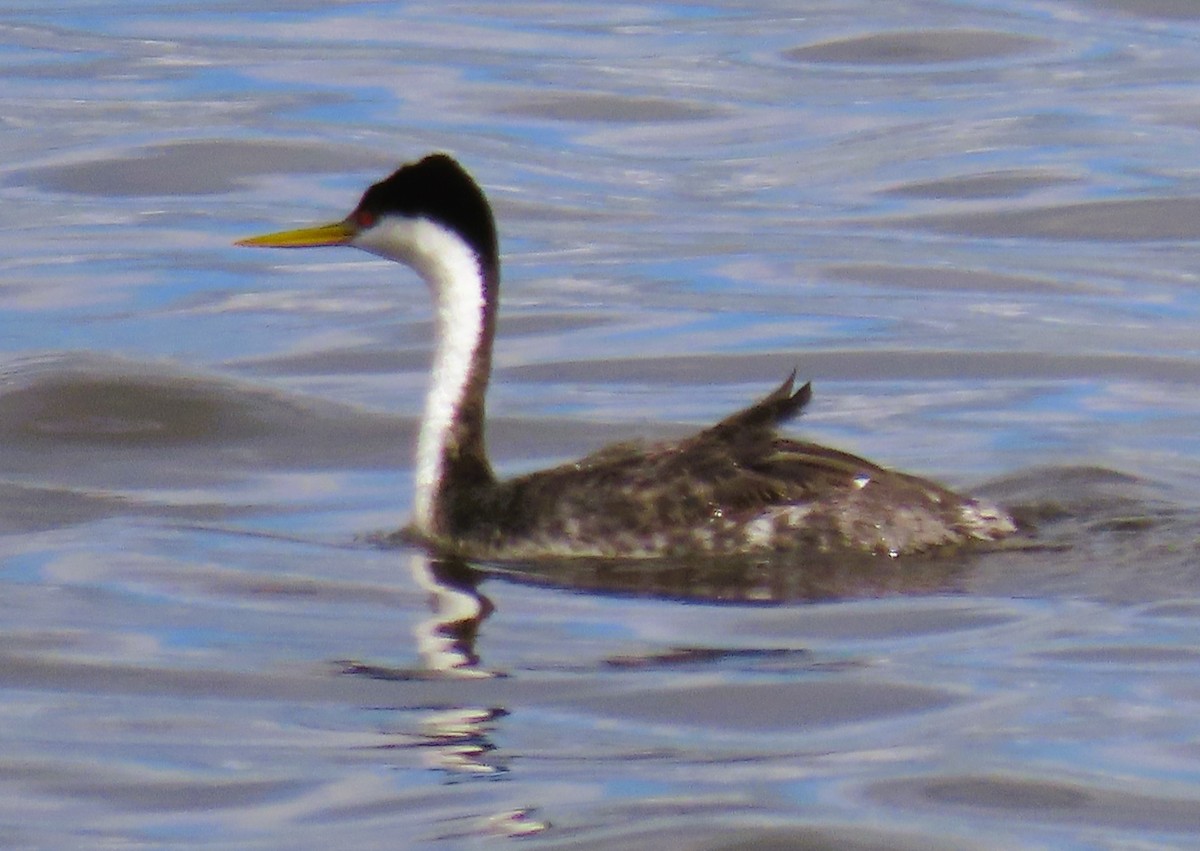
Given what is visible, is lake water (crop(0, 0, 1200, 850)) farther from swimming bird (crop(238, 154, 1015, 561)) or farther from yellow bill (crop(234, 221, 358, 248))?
yellow bill (crop(234, 221, 358, 248))

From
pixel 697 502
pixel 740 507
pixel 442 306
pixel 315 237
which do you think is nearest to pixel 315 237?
pixel 315 237

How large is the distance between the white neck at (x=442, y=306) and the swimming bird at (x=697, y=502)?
0.31 feet

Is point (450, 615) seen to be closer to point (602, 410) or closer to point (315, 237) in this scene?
point (315, 237)

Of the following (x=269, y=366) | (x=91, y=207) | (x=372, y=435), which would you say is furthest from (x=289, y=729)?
(x=91, y=207)

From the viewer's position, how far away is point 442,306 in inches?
448

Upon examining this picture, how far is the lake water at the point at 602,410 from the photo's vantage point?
8.18 m

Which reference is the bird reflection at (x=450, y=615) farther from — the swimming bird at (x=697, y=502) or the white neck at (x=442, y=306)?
the white neck at (x=442, y=306)

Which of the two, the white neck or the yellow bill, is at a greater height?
the yellow bill

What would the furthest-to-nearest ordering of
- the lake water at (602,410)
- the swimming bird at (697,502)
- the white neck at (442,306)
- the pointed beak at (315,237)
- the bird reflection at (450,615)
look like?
the pointed beak at (315,237), the white neck at (442,306), the swimming bird at (697,502), the bird reflection at (450,615), the lake water at (602,410)

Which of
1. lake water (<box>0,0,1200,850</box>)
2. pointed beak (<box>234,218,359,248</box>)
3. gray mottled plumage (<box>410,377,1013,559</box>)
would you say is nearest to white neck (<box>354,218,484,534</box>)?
pointed beak (<box>234,218,359,248</box>)

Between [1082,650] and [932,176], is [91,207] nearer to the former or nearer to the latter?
[932,176]

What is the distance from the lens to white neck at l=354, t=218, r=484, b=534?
36.8 feet

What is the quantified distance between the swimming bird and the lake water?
163mm

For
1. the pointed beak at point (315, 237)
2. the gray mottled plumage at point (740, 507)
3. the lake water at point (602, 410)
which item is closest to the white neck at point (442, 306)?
the pointed beak at point (315, 237)
